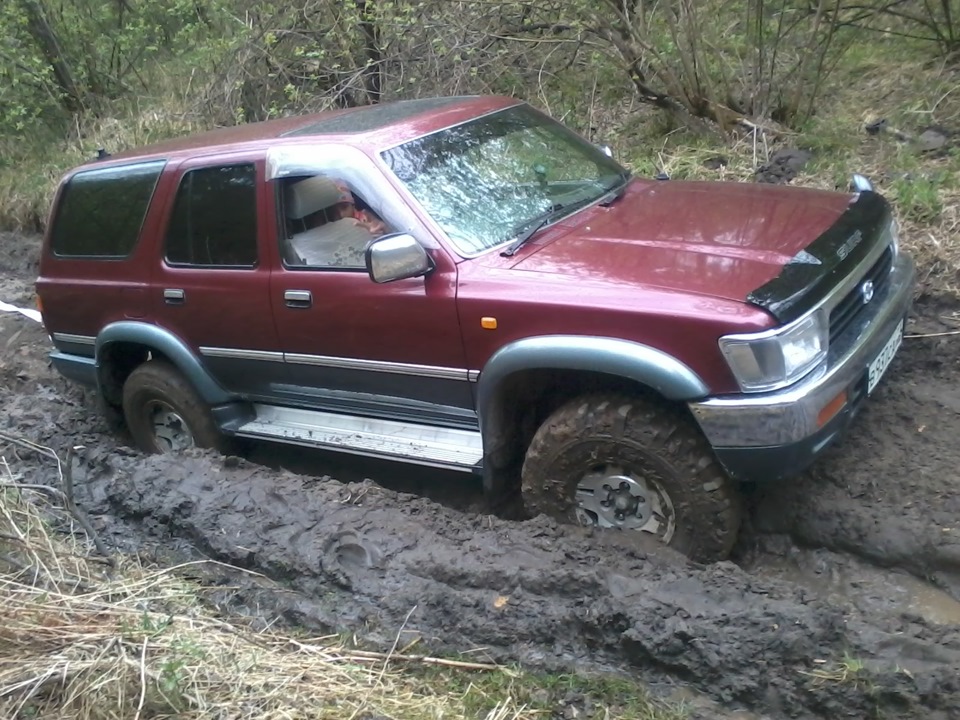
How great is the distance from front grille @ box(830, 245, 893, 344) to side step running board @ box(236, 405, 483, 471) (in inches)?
61.0

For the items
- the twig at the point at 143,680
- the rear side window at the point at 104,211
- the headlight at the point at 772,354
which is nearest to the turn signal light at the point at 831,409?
the headlight at the point at 772,354

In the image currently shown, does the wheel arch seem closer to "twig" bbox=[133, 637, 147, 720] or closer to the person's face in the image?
the person's face

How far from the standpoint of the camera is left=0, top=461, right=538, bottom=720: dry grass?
321 cm

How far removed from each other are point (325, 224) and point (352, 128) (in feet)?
1.64

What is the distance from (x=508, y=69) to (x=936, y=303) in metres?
4.77

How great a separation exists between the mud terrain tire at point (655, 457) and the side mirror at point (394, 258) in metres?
0.84

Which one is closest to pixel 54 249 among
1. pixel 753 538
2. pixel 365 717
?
pixel 365 717

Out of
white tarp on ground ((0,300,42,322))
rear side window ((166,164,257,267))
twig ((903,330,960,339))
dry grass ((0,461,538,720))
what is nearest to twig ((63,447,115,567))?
dry grass ((0,461,538,720))

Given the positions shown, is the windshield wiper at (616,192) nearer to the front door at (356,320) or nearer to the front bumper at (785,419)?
the front door at (356,320)

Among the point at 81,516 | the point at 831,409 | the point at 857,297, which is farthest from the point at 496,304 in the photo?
the point at 81,516

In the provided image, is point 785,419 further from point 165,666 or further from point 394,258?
point 165,666

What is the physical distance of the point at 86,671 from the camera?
10.9ft

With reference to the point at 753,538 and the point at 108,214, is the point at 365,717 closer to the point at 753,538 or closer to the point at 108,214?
the point at 753,538

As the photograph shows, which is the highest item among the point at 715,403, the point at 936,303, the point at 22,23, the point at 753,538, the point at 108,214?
the point at 22,23
